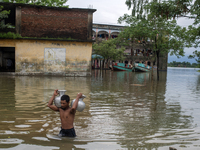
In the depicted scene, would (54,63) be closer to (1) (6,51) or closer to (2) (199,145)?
(1) (6,51)

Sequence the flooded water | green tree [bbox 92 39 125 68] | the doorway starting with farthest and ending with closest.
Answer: green tree [bbox 92 39 125 68] < the doorway < the flooded water

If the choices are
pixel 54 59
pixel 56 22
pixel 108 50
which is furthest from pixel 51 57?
pixel 108 50

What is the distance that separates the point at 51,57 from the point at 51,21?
3.92 meters

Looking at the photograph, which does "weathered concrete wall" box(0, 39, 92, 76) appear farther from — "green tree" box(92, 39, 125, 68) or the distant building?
the distant building

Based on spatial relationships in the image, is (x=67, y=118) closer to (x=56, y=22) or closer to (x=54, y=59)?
(x=54, y=59)

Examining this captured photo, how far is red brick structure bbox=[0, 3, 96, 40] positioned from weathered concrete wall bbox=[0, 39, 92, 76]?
1.22m

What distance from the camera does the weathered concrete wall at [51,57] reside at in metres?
22.8

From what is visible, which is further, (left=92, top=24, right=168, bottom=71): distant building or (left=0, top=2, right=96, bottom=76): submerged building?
(left=92, top=24, right=168, bottom=71): distant building

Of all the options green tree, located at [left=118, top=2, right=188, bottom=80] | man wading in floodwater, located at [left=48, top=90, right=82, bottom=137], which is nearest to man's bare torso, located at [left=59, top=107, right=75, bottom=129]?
man wading in floodwater, located at [left=48, top=90, right=82, bottom=137]

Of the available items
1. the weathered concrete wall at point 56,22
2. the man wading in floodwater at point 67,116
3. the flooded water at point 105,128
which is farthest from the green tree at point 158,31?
the man wading in floodwater at point 67,116

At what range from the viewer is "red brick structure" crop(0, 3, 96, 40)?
23264 millimetres

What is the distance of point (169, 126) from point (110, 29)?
50.2 metres

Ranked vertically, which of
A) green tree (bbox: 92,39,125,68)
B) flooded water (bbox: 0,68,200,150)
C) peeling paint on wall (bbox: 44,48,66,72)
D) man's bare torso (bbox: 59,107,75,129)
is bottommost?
flooded water (bbox: 0,68,200,150)

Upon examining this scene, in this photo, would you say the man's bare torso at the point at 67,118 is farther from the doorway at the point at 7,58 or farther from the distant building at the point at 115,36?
the distant building at the point at 115,36
